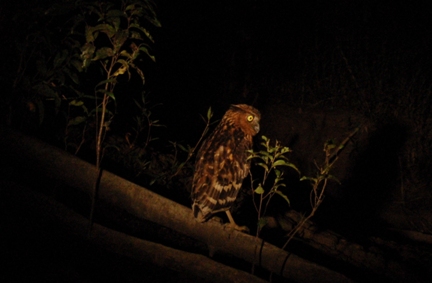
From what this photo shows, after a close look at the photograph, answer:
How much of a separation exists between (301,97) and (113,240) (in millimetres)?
6726

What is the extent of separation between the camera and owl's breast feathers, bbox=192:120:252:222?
3570 mm

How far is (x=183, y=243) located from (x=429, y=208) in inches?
186

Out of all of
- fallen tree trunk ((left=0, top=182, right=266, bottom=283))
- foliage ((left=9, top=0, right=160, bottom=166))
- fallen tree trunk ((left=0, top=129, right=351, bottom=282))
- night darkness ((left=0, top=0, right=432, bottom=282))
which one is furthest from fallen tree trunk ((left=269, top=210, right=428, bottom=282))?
foliage ((left=9, top=0, right=160, bottom=166))

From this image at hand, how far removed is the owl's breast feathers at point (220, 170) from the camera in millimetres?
3570

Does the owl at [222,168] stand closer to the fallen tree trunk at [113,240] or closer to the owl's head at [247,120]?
the owl's head at [247,120]

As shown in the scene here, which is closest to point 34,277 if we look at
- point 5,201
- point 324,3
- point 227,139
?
point 5,201

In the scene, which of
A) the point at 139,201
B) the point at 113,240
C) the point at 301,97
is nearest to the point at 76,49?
the point at 139,201

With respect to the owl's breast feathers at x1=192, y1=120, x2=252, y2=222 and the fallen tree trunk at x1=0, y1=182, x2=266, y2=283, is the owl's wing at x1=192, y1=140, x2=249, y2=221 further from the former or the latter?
the fallen tree trunk at x1=0, y1=182, x2=266, y2=283

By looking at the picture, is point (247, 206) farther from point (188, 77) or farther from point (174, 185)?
point (188, 77)

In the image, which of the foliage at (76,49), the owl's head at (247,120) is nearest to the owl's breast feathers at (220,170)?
the owl's head at (247,120)

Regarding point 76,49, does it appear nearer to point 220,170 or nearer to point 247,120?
point 220,170

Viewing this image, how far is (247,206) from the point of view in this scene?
5160 millimetres

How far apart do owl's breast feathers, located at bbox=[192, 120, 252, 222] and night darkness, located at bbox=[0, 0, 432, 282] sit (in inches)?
27.6

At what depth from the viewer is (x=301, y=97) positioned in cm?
899
